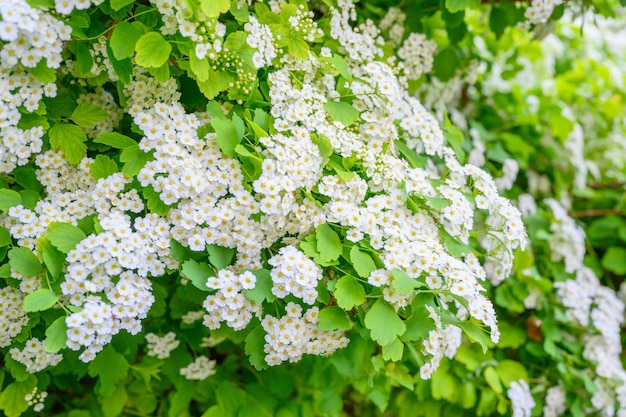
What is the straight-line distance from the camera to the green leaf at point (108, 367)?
5.75 feet

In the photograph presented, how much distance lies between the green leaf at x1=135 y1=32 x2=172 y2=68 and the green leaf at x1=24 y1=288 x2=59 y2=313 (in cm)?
58

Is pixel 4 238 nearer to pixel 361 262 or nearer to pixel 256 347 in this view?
pixel 256 347

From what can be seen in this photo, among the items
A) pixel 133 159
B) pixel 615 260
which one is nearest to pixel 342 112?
pixel 133 159

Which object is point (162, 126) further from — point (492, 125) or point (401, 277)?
point (492, 125)

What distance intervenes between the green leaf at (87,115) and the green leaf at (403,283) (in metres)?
0.91

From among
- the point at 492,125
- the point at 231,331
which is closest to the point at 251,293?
the point at 231,331

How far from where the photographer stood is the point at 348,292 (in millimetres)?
1503

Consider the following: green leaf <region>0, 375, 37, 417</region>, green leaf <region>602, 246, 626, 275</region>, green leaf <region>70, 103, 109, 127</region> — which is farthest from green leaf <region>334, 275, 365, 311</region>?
green leaf <region>602, 246, 626, 275</region>

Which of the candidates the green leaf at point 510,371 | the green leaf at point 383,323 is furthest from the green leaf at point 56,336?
the green leaf at point 510,371

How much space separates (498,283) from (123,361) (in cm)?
141

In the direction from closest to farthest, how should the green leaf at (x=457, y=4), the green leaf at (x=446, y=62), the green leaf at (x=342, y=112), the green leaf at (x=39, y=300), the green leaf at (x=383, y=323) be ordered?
the green leaf at (x=39, y=300)
the green leaf at (x=383, y=323)
the green leaf at (x=342, y=112)
the green leaf at (x=457, y=4)
the green leaf at (x=446, y=62)

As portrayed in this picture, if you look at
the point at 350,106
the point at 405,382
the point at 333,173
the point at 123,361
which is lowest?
the point at 123,361

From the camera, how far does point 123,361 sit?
1810mm

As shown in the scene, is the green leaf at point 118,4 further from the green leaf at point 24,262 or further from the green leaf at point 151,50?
the green leaf at point 24,262
